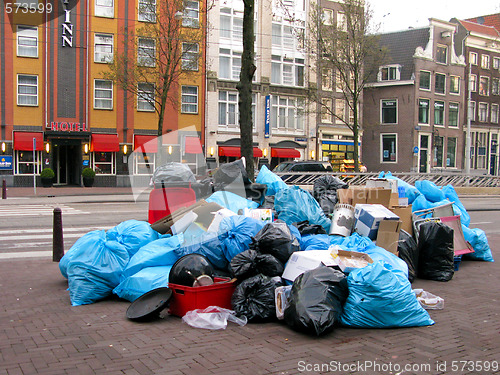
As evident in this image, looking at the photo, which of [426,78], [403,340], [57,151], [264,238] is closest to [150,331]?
[264,238]

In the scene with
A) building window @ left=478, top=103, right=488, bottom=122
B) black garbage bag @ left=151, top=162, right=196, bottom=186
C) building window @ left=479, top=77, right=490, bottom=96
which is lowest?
black garbage bag @ left=151, top=162, right=196, bottom=186

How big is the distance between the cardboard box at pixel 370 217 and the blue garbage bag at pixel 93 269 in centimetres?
315

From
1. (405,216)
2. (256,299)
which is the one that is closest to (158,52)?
(405,216)

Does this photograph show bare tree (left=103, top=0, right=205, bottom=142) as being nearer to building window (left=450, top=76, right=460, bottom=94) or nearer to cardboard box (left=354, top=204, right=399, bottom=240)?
cardboard box (left=354, top=204, right=399, bottom=240)

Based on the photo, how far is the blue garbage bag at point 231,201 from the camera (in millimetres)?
6896

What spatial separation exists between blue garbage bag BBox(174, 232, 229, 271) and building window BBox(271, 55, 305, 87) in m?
32.7

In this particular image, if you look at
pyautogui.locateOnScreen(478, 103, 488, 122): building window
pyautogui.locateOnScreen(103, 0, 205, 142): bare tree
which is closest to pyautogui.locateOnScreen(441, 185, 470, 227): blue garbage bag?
pyautogui.locateOnScreen(103, 0, 205, 142): bare tree

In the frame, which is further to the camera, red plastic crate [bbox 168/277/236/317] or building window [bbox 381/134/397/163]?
building window [bbox 381/134/397/163]

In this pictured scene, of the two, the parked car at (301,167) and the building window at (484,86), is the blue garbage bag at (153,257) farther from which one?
the building window at (484,86)

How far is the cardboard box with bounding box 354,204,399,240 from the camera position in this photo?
6187 mm

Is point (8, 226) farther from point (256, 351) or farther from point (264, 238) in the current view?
point (256, 351)

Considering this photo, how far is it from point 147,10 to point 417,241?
86.8 feet

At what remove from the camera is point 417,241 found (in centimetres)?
666

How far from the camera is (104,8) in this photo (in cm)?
3006
